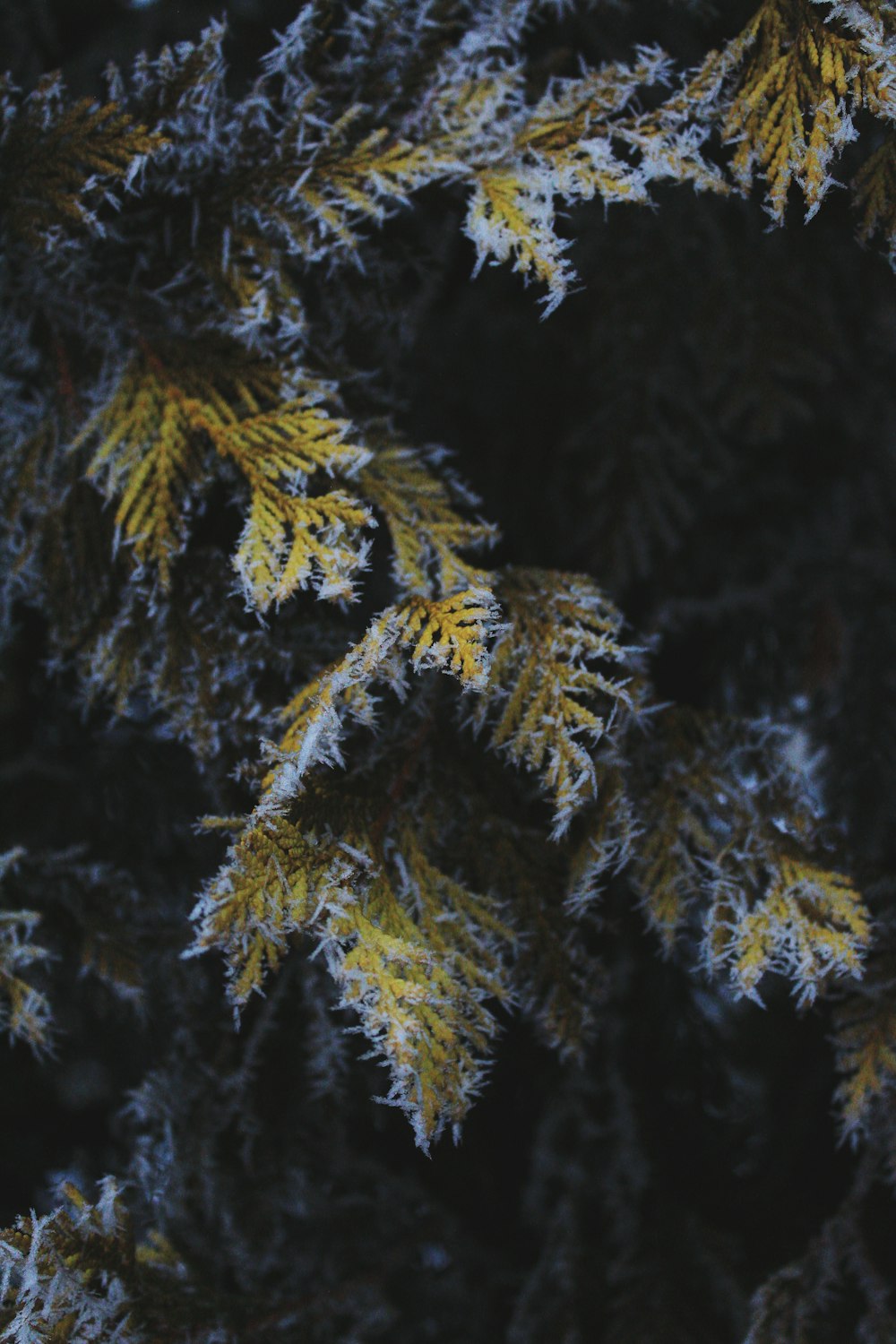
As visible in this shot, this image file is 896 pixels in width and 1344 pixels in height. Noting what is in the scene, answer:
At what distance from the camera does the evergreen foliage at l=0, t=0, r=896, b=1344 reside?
1052 millimetres

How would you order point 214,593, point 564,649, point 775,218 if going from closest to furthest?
point 775,218
point 564,649
point 214,593

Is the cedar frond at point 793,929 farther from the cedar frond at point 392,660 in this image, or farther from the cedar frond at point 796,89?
the cedar frond at point 796,89

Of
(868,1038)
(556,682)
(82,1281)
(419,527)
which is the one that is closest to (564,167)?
(419,527)

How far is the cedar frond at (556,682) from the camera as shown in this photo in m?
1.04

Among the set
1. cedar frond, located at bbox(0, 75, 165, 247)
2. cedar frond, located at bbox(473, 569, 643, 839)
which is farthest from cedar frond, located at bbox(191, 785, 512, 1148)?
cedar frond, located at bbox(0, 75, 165, 247)

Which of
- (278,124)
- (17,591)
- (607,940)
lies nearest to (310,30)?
(278,124)

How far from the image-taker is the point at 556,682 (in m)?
1.08

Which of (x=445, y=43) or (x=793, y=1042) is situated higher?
(x=445, y=43)

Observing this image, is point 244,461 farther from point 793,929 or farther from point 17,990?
point 793,929

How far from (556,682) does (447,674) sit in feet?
0.39

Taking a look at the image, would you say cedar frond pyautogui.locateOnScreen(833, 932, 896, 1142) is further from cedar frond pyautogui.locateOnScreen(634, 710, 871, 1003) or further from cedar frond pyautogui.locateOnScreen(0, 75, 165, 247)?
cedar frond pyautogui.locateOnScreen(0, 75, 165, 247)

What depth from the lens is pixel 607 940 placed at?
1.78 meters

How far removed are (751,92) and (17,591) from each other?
101cm

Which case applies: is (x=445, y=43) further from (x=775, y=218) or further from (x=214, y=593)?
(x=214, y=593)
